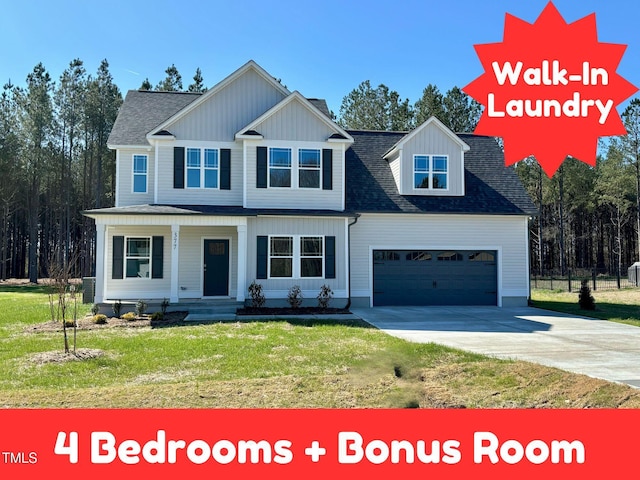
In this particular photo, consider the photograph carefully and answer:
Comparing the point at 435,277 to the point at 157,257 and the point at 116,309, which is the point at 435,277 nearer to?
the point at 157,257

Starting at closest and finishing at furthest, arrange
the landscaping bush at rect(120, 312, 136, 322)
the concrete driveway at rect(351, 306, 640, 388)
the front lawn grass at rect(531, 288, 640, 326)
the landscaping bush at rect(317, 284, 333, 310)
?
the concrete driveway at rect(351, 306, 640, 388)
the landscaping bush at rect(120, 312, 136, 322)
the front lawn grass at rect(531, 288, 640, 326)
the landscaping bush at rect(317, 284, 333, 310)

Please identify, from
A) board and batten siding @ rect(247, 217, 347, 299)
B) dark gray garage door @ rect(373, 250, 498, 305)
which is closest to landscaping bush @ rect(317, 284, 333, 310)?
board and batten siding @ rect(247, 217, 347, 299)

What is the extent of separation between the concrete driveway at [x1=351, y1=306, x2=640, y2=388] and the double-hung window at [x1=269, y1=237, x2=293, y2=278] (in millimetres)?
2733

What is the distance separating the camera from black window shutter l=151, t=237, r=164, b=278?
17.8 metres

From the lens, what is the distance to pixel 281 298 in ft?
56.5

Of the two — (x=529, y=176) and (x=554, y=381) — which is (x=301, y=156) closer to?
(x=554, y=381)

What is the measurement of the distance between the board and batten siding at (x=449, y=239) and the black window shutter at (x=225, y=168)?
4.73 m

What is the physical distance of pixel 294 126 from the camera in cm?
1803

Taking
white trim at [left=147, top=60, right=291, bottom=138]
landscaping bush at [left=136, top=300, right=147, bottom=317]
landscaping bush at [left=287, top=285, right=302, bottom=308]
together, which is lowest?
landscaping bush at [left=136, top=300, right=147, bottom=317]

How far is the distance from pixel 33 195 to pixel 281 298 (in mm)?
30350

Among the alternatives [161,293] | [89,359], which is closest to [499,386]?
[89,359]

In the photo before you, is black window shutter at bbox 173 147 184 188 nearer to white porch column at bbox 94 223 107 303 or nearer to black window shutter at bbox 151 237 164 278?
black window shutter at bbox 151 237 164 278

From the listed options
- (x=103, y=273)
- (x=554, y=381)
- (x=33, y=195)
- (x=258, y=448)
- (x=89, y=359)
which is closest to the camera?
(x=258, y=448)

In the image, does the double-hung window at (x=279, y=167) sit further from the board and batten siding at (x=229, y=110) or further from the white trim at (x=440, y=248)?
the white trim at (x=440, y=248)
